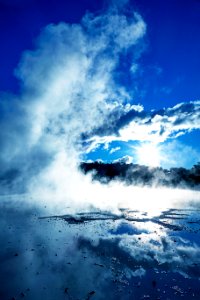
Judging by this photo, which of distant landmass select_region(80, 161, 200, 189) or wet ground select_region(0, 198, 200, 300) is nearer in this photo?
wet ground select_region(0, 198, 200, 300)

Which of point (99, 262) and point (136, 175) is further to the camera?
point (136, 175)

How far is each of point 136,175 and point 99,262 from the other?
132 m

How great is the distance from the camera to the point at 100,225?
20469mm

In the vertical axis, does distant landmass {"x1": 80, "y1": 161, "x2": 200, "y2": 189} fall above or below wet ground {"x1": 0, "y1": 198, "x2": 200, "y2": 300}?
above

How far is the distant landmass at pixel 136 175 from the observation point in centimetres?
13262

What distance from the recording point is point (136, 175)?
468ft

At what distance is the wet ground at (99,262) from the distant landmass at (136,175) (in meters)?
111

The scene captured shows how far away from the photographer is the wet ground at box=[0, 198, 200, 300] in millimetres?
9070

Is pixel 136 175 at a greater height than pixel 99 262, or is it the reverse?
pixel 136 175

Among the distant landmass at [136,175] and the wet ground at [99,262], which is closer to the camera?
the wet ground at [99,262]

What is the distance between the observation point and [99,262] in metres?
11.9

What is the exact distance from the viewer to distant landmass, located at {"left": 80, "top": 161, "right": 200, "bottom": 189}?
435 feet

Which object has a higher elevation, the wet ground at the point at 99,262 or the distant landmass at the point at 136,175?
the distant landmass at the point at 136,175

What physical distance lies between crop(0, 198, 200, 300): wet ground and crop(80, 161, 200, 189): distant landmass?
364 feet
